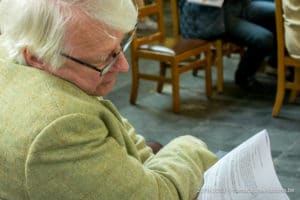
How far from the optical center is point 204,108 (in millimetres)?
3150

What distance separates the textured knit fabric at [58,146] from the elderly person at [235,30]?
2.38m

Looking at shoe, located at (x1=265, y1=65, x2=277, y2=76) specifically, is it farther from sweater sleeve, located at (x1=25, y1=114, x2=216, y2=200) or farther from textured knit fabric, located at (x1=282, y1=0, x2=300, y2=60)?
sweater sleeve, located at (x1=25, y1=114, x2=216, y2=200)

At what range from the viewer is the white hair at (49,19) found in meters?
0.85

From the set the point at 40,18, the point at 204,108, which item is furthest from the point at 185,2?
the point at 40,18

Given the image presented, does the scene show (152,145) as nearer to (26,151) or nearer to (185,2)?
(26,151)

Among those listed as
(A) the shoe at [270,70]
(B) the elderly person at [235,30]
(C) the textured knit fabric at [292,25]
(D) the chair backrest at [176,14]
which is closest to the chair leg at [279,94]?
(C) the textured knit fabric at [292,25]

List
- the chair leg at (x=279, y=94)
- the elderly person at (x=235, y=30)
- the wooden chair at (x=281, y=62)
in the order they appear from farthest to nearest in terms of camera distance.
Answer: the elderly person at (x=235, y=30) → the chair leg at (x=279, y=94) → the wooden chair at (x=281, y=62)

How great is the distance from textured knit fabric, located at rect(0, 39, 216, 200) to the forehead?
0.07 metres

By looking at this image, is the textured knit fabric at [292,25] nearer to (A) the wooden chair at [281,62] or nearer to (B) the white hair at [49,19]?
(A) the wooden chair at [281,62]

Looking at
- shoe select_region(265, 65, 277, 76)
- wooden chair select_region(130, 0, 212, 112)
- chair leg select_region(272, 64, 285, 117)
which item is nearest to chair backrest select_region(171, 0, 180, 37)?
wooden chair select_region(130, 0, 212, 112)

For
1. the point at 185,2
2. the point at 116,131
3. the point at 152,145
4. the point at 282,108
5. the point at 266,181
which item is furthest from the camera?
the point at 185,2

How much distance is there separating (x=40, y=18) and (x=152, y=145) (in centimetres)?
65

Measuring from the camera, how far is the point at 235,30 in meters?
3.23

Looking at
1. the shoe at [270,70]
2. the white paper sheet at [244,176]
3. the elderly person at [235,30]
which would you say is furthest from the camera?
the shoe at [270,70]
